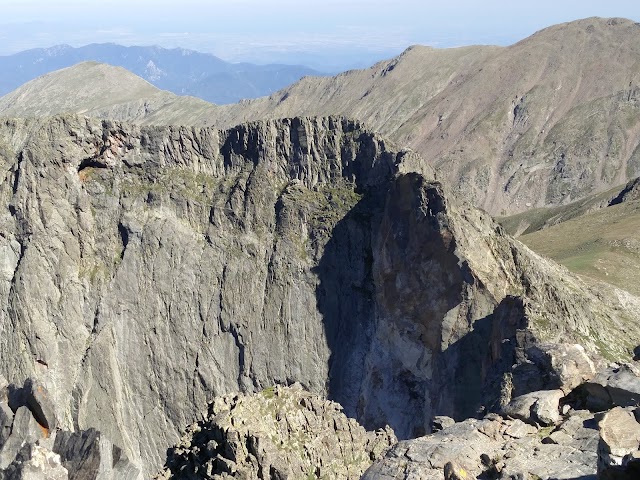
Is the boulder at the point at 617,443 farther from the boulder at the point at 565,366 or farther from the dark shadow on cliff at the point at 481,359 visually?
the dark shadow on cliff at the point at 481,359

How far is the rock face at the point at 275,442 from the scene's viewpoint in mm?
31250

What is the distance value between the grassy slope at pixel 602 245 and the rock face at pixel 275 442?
53.0 m

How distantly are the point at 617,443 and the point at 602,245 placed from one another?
285 ft

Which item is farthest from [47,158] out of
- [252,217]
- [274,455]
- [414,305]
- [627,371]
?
[627,371]

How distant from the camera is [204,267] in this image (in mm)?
73812

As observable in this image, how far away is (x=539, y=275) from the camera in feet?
189

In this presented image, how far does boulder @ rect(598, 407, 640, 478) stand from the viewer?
16.9 meters

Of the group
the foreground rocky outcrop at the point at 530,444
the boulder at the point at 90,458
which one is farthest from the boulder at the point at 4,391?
the foreground rocky outcrop at the point at 530,444

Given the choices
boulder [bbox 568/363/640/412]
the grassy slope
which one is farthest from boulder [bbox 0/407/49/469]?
the grassy slope

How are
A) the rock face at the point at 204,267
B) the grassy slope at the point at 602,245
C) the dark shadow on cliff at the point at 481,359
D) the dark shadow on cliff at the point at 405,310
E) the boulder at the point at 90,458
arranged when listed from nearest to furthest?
the boulder at the point at 90,458, the dark shadow on cliff at the point at 481,359, the dark shadow on cliff at the point at 405,310, the rock face at the point at 204,267, the grassy slope at the point at 602,245

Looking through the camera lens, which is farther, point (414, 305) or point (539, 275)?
point (414, 305)

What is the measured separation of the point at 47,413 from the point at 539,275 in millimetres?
44429

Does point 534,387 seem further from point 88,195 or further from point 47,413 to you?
point 88,195

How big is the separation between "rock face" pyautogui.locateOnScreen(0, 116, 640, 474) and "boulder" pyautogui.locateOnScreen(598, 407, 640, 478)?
143 feet
